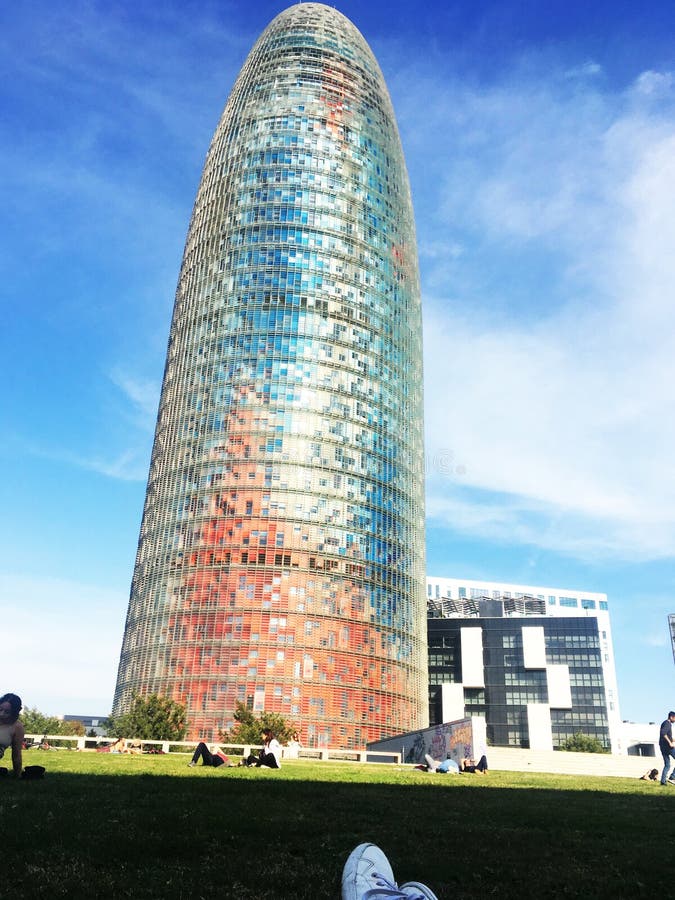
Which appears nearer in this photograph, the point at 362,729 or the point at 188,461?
the point at 362,729

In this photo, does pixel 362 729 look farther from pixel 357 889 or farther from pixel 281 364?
pixel 357 889

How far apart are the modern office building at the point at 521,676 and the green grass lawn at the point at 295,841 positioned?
508 feet

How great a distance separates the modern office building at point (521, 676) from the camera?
163m

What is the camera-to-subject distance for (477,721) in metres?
48.2

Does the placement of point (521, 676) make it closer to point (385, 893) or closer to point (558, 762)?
point (558, 762)

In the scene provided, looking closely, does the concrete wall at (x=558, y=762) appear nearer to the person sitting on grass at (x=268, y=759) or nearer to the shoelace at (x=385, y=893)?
the person sitting on grass at (x=268, y=759)

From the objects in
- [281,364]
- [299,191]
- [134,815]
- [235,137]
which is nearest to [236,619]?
[281,364]

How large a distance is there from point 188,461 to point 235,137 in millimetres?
69383

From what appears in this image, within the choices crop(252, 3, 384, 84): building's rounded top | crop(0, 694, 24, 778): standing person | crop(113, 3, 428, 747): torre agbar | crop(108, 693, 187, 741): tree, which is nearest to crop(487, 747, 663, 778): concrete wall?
crop(0, 694, 24, 778): standing person

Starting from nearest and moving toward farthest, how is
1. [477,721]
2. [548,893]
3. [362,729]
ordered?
[548,893] → [477,721] → [362,729]

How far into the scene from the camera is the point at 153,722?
9500 centimetres

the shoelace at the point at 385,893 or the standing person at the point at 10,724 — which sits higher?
the standing person at the point at 10,724

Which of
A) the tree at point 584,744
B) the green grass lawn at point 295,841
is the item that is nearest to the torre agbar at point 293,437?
the tree at point 584,744

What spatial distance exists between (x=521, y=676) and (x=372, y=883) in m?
172
